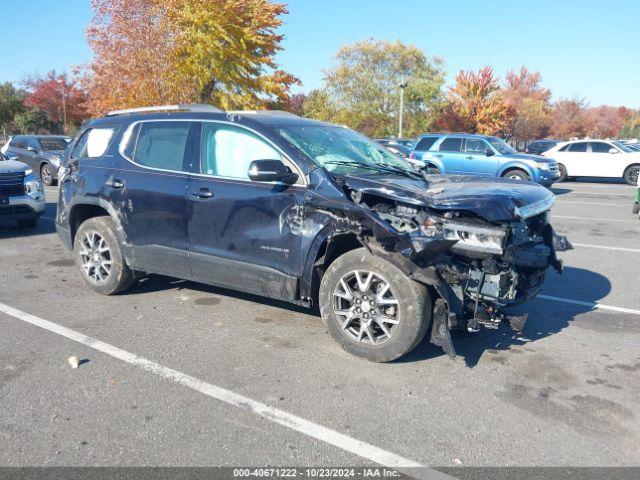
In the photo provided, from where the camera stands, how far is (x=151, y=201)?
205 inches

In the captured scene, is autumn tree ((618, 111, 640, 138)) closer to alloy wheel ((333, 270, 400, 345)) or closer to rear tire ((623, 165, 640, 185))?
rear tire ((623, 165, 640, 185))

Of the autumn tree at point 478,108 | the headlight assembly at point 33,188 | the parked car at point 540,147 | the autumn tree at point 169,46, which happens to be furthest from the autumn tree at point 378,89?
the headlight assembly at point 33,188

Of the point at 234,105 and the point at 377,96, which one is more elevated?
the point at 377,96

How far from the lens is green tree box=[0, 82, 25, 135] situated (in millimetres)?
51031

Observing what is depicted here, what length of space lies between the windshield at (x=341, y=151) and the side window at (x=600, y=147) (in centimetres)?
1915

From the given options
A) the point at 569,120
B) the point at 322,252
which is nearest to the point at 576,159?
the point at 322,252

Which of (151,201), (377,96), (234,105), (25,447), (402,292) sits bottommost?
(25,447)

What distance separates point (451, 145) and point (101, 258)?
1336 cm

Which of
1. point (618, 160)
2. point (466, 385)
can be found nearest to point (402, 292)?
point (466, 385)

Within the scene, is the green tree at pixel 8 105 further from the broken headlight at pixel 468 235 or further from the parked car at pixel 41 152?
the broken headlight at pixel 468 235

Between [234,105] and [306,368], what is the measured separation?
22.6 metres

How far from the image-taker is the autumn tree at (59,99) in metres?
46.1

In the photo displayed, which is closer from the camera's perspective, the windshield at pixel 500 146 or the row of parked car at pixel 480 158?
the row of parked car at pixel 480 158

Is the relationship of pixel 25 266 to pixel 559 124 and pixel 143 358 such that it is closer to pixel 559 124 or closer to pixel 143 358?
pixel 143 358
